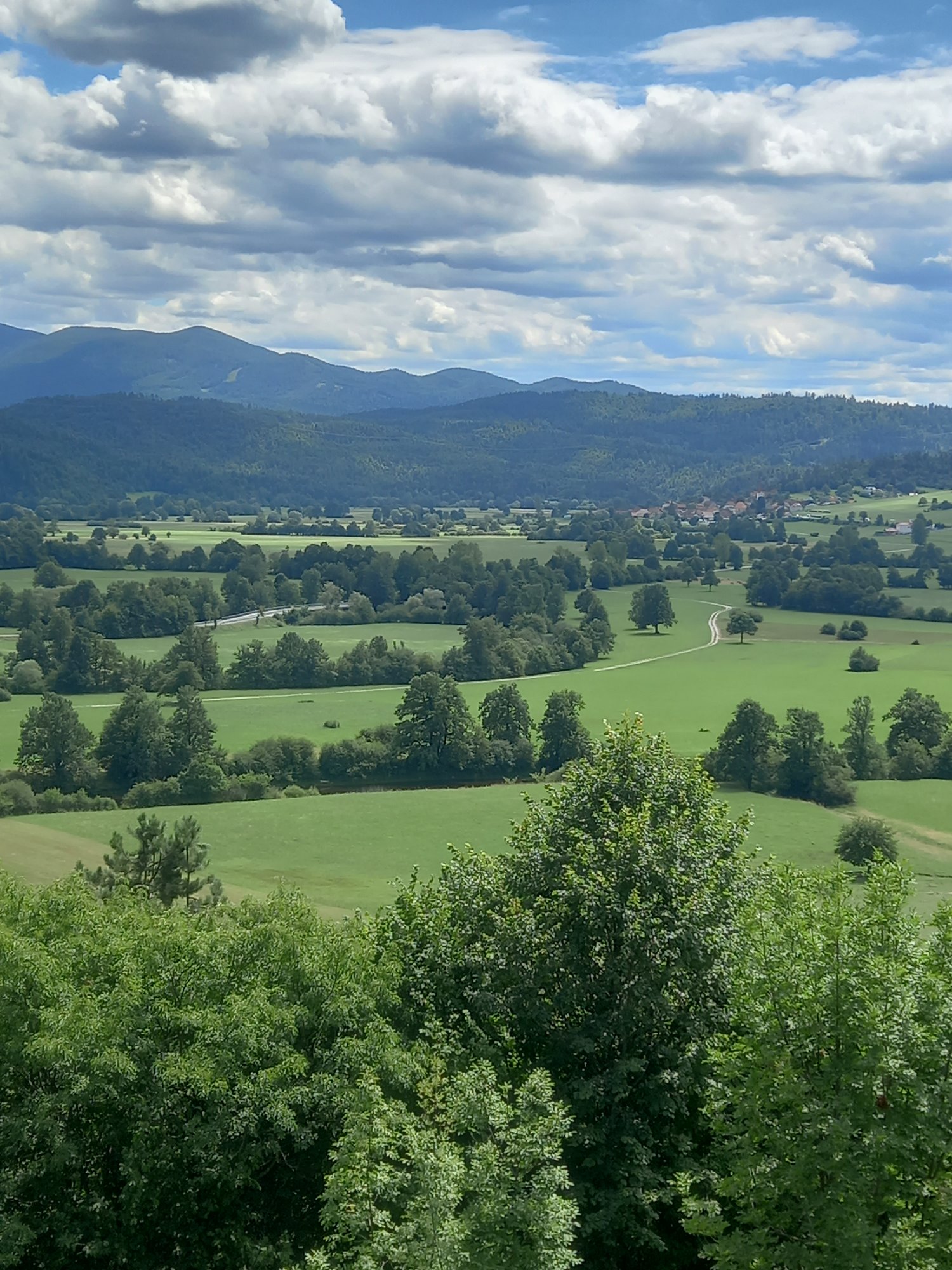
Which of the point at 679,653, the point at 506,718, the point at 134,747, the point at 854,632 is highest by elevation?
the point at 854,632

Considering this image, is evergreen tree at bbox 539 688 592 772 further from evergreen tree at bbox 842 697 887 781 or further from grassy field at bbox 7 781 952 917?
evergreen tree at bbox 842 697 887 781

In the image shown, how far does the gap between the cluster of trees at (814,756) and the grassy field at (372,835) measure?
129 inches

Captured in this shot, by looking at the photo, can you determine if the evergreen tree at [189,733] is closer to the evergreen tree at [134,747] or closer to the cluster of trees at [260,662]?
the evergreen tree at [134,747]

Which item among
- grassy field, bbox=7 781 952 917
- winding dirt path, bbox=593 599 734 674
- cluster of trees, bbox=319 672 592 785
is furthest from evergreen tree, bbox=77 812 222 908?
winding dirt path, bbox=593 599 734 674

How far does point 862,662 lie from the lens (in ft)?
450

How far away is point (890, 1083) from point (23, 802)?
256ft

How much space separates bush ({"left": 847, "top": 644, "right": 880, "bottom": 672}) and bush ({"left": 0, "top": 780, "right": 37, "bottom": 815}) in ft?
281

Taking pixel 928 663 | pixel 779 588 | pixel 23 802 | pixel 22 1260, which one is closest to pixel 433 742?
pixel 23 802

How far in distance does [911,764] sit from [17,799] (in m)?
67.0

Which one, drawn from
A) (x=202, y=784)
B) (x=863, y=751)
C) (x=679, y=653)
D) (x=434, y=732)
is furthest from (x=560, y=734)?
(x=679, y=653)

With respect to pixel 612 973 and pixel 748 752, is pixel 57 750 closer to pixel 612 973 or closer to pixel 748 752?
pixel 748 752

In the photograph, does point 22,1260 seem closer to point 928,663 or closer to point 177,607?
point 928,663

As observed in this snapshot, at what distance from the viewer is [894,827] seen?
271 ft

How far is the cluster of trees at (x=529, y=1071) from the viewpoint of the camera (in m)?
20.4
